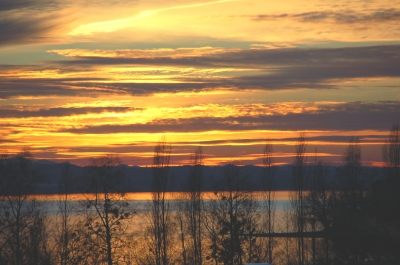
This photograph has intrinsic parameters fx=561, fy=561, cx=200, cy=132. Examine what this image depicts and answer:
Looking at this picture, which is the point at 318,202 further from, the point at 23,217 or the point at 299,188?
the point at 23,217

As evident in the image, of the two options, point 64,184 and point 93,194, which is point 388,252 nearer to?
point 93,194

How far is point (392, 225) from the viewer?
51.2 metres

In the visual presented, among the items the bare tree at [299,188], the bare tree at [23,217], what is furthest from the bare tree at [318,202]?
the bare tree at [23,217]

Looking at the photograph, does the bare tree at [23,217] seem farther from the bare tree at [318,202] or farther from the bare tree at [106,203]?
the bare tree at [318,202]

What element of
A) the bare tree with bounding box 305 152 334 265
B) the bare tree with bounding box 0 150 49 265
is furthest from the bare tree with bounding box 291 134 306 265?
the bare tree with bounding box 0 150 49 265

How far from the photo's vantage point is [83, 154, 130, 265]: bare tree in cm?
5145

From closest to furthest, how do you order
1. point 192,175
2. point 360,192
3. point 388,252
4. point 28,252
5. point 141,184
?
point 28,252 < point 388,252 < point 360,192 < point 192,175 < point 141,184

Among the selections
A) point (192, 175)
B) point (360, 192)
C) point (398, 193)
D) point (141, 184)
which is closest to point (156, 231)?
point (192, 175)

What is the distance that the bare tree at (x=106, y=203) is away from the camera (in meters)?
51.4

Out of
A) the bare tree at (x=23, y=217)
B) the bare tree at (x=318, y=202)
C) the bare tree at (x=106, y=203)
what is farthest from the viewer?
the bare tree at (x=318, y=202)

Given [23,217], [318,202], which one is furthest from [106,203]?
[318,202]

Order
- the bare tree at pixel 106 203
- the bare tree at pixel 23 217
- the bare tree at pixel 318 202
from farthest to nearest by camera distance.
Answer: the bare tree at pixel 318 202 < the bare tree at pixel 106 203 < the bare tree at pixel 23 217

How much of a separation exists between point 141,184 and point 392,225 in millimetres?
140779

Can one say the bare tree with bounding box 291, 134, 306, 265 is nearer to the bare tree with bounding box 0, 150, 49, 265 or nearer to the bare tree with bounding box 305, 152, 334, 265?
the bare tree with bounding box 305, 152, 334, 265
